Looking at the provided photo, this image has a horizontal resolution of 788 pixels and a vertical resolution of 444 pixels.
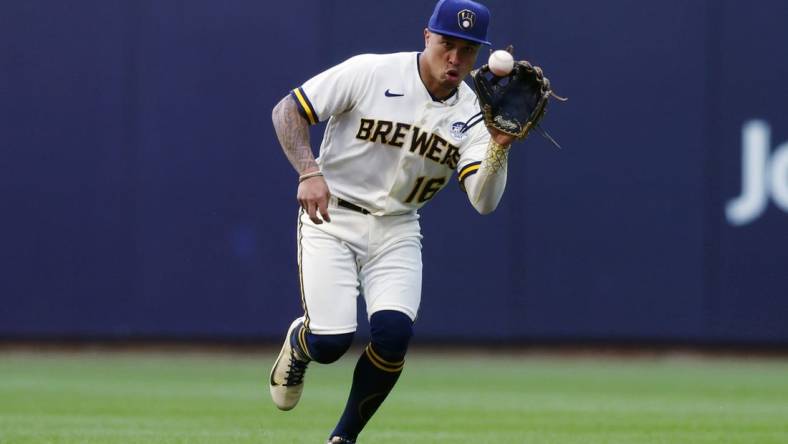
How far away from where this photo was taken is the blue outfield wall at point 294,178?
12477mm

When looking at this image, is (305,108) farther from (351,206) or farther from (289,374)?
(289,374)

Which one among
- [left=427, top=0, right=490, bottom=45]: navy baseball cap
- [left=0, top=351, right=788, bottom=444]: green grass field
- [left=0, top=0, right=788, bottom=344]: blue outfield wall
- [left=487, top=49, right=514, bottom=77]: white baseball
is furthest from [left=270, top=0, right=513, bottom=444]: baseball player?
[left=0, top=0, right=788, bottom=344]: blue outfield wall

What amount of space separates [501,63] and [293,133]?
34.2 inches

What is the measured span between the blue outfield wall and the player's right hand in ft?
21.9

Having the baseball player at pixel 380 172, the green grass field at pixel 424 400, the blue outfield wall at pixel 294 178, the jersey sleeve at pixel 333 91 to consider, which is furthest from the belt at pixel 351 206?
Result: the blue outfield wall at pixel 294 178

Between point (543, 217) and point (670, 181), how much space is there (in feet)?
3.44

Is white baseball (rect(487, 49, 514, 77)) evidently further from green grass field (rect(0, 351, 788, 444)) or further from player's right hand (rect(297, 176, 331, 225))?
green grass field (rect(0, 351, 788, 444))

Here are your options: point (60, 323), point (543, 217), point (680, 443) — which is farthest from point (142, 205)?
point (680, 443)

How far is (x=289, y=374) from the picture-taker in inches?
258

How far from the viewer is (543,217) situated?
1260 cm

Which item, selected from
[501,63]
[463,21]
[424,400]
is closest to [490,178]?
[501,63]

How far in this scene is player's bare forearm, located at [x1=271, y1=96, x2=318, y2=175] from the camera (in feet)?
19.4

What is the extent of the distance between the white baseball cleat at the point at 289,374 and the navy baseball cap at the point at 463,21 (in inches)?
54.5

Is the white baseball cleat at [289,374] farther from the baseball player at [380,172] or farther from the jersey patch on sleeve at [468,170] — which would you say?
the jersey patch on sleeve at [468,170]
